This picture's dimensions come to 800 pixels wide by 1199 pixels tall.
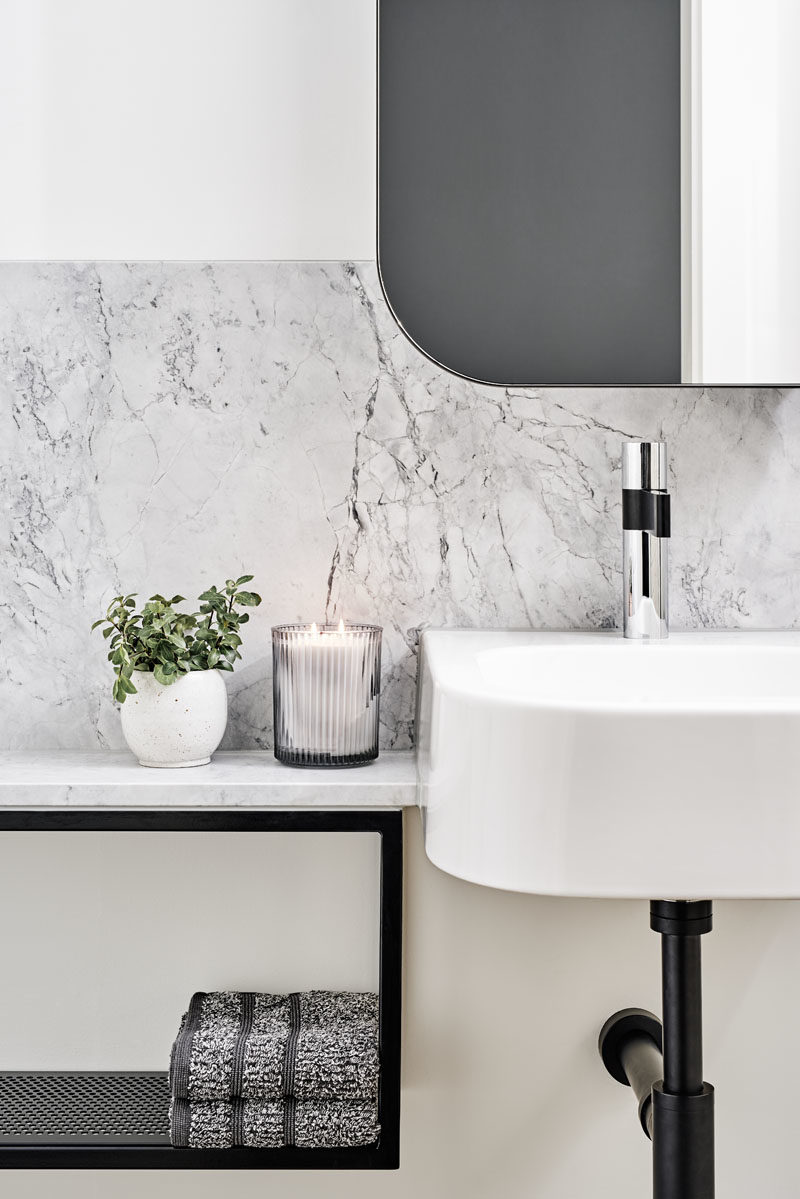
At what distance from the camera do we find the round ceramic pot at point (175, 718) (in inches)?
37.9

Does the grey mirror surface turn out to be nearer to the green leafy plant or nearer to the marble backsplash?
the marble backsplash

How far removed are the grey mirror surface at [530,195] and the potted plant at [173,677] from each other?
14.9 inches

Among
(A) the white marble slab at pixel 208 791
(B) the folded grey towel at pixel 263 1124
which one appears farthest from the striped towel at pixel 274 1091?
(A) the white marble slab at pixel 208 791

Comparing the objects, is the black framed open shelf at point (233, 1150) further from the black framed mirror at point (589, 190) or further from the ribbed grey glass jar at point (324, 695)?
the black framed mirror at point (589, 190)

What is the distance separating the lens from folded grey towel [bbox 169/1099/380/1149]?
915mm

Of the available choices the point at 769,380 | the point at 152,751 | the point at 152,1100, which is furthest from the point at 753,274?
the point at 152,1100

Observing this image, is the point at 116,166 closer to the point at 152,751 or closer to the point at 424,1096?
the point at 152,751

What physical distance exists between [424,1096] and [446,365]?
0.76m

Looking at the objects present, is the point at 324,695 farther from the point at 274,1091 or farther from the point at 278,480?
the point at 274,1091

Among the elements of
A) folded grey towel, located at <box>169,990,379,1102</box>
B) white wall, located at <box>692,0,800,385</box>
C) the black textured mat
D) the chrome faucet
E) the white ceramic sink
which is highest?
white wall, located at <box>692,0,800,385</box>

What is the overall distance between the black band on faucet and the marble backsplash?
0.08 m

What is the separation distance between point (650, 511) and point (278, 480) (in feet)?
1.27

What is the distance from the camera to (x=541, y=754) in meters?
0.63

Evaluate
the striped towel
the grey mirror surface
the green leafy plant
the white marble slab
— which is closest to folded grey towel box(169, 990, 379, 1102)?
the striped towel
